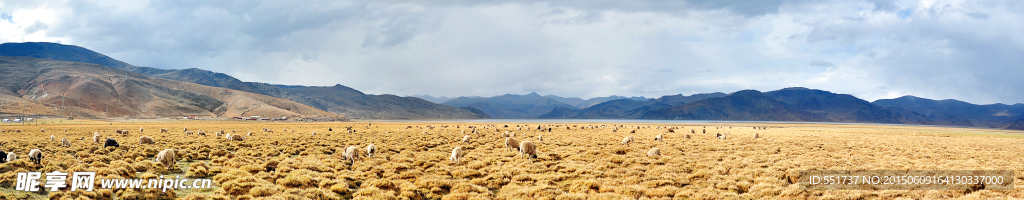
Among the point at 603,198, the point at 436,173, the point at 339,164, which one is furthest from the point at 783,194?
the point at 339,164

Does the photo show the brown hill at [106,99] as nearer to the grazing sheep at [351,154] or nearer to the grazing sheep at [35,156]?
the grazing sheep at [35,156]

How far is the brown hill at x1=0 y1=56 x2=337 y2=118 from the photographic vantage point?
13812 centimetres

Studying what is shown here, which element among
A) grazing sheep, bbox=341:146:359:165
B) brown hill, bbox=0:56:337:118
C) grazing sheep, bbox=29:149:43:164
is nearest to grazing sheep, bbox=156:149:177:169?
grazing sheep, bbox=29:149:43:164

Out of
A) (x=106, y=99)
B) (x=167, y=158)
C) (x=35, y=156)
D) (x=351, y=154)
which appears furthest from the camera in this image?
(x=106, y=99)

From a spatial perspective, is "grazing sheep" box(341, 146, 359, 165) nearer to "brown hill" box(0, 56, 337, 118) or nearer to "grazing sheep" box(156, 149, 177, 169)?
"grazing sheep" box(156, 149, 177, 169)

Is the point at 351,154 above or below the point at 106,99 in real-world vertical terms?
below

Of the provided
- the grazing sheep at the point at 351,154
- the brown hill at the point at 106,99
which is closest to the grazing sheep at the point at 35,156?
the grazing sheep at the point at 351,154

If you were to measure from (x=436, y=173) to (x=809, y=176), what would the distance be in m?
11.9

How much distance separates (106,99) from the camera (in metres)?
155

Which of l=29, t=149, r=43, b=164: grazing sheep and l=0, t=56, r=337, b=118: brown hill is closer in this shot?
l=29, t=149, r=43, b=164: grazing sheep

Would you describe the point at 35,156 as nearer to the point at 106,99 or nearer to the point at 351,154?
the point at 351,154

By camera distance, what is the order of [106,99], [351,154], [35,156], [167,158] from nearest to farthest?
[167,158] < [35,156] < [351,154] < [106,99]

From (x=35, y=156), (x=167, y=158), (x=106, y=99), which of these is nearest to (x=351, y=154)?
(x=167, y=158)

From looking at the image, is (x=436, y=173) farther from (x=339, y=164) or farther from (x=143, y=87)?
(x=143, y=87)
